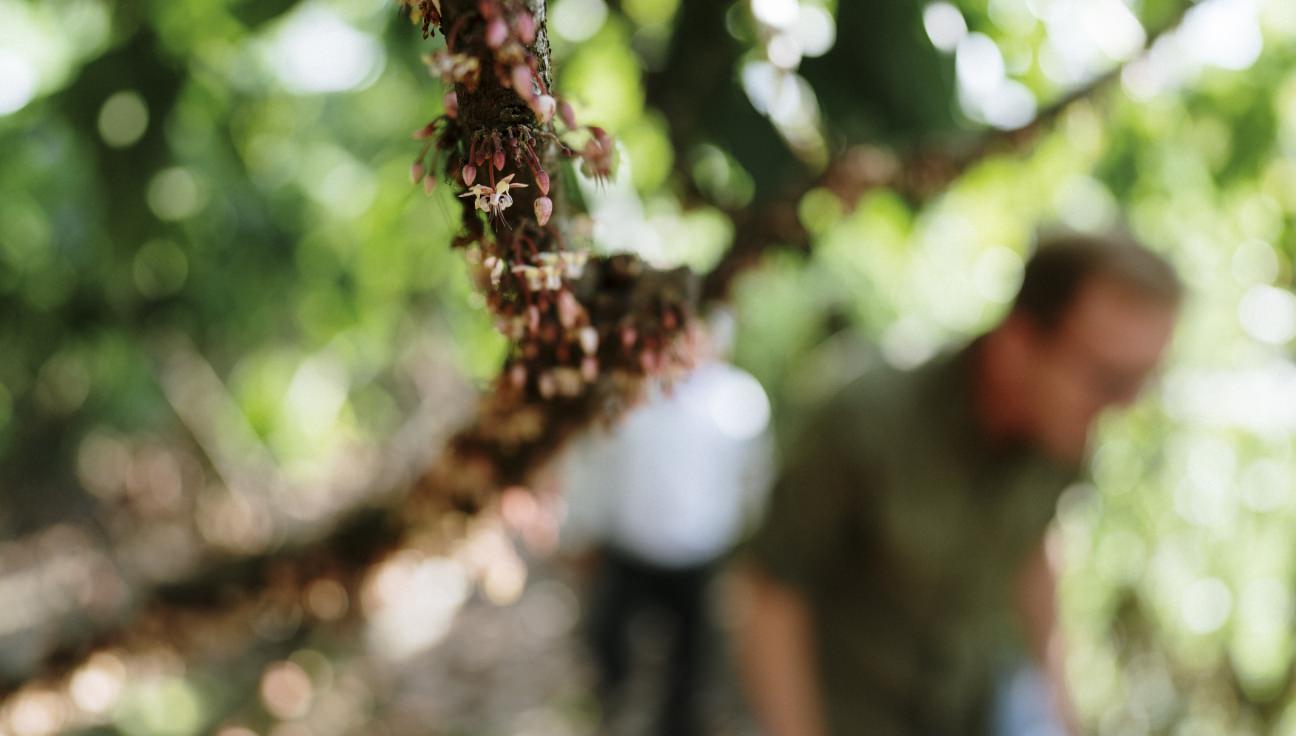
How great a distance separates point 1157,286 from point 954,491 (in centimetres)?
41

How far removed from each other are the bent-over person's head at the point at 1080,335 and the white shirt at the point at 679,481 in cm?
191

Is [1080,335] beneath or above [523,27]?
above

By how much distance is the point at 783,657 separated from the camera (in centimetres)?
157

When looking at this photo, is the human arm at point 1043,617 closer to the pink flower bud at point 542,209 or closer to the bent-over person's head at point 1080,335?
the bent-over person's head at point 1080,335

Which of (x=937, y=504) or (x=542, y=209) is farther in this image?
(x=937, y=504)

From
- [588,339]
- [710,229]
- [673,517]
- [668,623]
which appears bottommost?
[588,339]

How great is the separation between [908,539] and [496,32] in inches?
51.8

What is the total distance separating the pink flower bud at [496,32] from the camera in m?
0.39

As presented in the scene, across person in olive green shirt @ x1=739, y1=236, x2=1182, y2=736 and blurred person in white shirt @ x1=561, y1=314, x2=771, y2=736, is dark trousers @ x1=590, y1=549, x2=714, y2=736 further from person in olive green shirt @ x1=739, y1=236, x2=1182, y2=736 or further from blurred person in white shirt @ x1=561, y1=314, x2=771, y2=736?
person in olive green shirt @ x1=739, y1=236, x2=1182, y2=736

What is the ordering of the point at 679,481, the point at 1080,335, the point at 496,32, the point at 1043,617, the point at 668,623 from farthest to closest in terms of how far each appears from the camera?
the point at 668,623 → the point at 679,481 → the point at 1043,617 → the point at 1080,335 → the point at 496,32

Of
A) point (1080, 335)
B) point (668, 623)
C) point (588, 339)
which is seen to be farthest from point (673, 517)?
point (588, 339)

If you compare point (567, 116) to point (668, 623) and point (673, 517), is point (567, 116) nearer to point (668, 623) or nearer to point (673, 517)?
point (673, 517)

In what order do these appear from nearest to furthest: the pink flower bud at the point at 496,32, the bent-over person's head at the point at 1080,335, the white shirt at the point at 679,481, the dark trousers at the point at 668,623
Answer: the pink flower bud at the point at 496,32, the bent-over person's head at the point at 1080,335, the white shirt at the point at 679,481, the dark trousers at the point at 668,623

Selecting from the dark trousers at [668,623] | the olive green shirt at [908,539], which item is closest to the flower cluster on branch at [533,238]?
the olive green shirt at [908,539]
